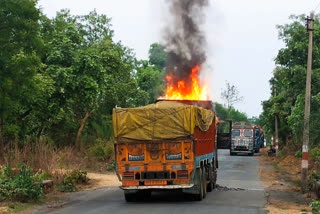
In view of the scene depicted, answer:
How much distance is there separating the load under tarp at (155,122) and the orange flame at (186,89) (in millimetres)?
9355

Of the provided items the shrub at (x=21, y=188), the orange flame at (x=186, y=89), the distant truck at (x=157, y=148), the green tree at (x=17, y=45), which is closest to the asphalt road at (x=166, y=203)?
the distant truck at (x=157, y=148)

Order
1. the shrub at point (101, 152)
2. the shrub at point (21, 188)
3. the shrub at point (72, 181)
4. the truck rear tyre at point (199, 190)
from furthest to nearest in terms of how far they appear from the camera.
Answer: the shrub at point (101, 152) → the shrub at point (72, 181) → the truck rear tyre at point (199, 190) → the shrub at point (21, 188)

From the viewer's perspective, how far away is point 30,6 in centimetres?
1950

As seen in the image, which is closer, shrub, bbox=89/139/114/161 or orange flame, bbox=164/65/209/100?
orange flame, bbox=164/65/209/100

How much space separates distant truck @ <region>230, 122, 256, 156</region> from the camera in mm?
59938

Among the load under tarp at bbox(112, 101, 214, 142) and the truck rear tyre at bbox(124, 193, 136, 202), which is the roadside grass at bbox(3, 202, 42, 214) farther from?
the load under tarp at bbox(112, 101, 214, 142)

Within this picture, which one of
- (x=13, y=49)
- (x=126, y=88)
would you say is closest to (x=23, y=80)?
(x=13, y=49)

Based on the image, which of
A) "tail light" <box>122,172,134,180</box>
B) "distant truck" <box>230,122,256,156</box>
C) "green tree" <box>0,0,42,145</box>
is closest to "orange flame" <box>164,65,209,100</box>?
"green tree" <box>0,0,42,145</box>

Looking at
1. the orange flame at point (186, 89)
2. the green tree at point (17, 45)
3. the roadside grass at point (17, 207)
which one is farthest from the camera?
the orange flame at point (186, 89)

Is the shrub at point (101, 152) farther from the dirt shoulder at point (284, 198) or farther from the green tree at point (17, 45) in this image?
the green tree at point (17, 45)

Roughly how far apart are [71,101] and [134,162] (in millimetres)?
16221

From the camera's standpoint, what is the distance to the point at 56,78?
29422mm

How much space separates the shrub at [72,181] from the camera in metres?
20.5

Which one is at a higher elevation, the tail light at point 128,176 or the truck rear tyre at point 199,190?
the tail light at point 128,176
